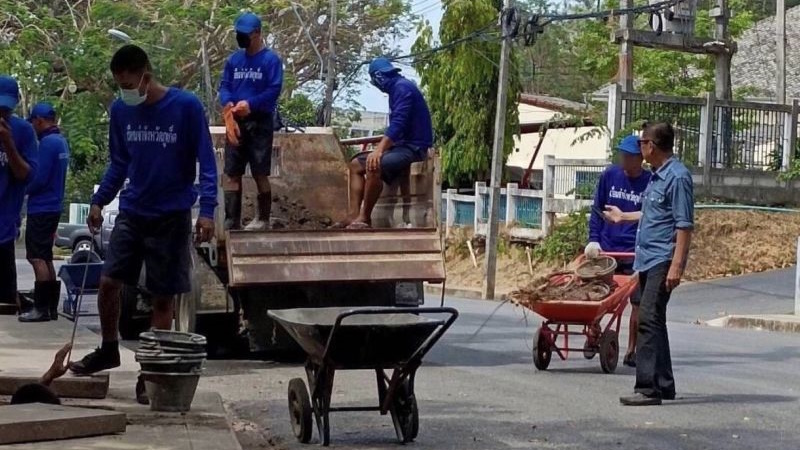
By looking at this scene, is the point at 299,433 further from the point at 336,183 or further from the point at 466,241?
the point at 466,241

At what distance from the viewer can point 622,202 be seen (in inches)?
485

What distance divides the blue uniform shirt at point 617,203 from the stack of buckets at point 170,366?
16.3 ft

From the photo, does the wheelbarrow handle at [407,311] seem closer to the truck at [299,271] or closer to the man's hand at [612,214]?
the truck at [299,271]

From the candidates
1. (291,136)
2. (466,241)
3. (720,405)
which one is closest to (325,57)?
(466,241)

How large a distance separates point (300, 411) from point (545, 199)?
Result: 23129 millimetres

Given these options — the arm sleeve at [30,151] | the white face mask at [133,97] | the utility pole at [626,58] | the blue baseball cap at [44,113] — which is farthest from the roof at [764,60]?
the white face mask at [133,97]

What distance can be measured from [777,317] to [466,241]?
13980mm

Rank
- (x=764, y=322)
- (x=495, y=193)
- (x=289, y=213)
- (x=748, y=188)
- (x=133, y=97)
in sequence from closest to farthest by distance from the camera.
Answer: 1. (x=133, y=97)
2. (x=289, y=213)
3. (x=764, y=322)
4. (x=495, y=193)
5. (x=748, y=188)

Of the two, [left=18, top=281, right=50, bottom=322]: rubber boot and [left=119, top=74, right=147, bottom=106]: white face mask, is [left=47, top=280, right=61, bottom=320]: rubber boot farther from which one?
[left=119, top=74, right=147, bottom=106]: white face mask

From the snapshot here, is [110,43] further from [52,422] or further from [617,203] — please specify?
[52,422]

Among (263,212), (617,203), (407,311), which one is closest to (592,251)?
(617,203)

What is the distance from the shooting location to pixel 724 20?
32.4m

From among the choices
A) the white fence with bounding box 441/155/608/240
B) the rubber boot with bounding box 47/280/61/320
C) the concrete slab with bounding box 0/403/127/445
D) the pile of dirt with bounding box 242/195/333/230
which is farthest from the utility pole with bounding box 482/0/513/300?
the concrete slab with bounding box 0/403/127/445

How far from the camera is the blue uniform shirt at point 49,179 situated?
12.8 meters
